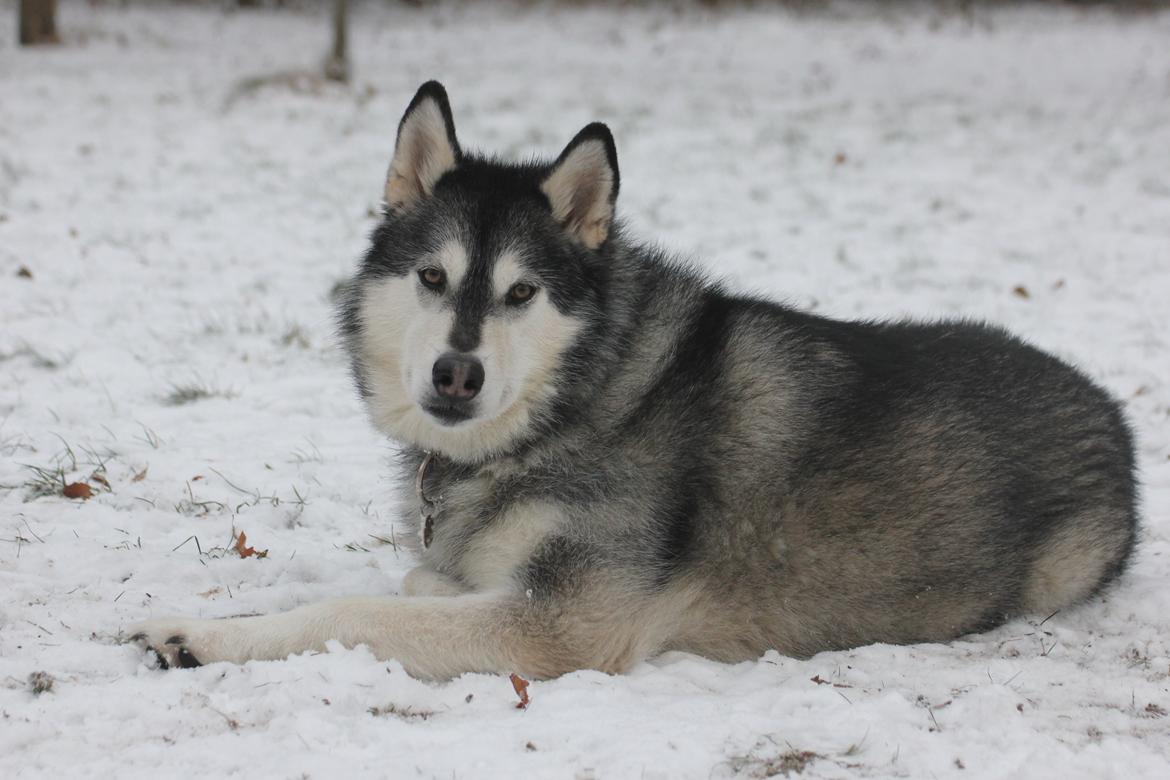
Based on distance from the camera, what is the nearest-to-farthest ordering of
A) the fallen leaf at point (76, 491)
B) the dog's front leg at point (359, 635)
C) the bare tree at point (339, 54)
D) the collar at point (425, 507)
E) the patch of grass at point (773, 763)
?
the patch of grass at point (773, 763), the dog's front leg at point (359, 635), the collar at point (425, 507), the fallen leaf at point (76, 491), the bare tree at point (339, 54)

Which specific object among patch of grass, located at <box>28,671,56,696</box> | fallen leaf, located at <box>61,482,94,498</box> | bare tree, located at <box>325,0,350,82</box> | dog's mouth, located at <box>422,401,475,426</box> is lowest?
fallen leaf, located at <box>61,482,94,498</box>

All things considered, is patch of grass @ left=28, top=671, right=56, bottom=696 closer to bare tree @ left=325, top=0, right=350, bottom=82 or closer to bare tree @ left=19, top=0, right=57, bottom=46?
bare tree @ left=325, top=0, right=350, bottom=82

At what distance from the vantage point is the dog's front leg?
11.5 ft

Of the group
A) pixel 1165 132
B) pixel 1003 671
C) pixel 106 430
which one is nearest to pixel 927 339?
pixel 1003 671

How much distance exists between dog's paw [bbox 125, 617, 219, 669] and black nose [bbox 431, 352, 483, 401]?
1.16 m

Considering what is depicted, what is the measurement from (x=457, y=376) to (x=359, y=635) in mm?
959

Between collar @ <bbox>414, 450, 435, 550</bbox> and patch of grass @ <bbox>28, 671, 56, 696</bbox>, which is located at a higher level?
collar @ <bbox>414, 450, 435, 550</bbox>

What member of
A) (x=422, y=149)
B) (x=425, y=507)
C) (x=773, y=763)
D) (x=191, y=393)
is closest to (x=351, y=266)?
(x=191, y=393)

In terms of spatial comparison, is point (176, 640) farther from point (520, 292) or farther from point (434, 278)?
point (520, 292)

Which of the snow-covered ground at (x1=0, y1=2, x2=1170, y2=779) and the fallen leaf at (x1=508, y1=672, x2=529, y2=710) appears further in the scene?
the fallen leaf at (x1=508, y1=672, x2=529, y2=710)

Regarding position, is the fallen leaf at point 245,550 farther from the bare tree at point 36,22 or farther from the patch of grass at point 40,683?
the bare tree at point 36,22

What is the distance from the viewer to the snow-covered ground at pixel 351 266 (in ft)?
10.4

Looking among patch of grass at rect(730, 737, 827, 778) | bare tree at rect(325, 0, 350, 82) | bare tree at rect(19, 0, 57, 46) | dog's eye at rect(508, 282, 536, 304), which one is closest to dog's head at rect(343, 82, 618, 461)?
dog's eye at rect(508, 282, 536, 304)

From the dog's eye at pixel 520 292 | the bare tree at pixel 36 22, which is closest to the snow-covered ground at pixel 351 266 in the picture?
the bare tree at pixel 36 22
